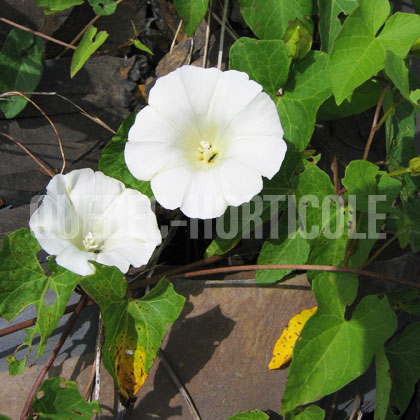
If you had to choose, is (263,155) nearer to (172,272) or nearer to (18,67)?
(172,272)

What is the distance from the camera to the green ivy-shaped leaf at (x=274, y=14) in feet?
5.23

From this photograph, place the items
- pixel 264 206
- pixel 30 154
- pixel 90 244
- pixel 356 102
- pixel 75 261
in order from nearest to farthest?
1. pixel 75 261
2. pixel 90 244
3. pixel 264 206
4. pixel 356 102
5. pixel 30 154

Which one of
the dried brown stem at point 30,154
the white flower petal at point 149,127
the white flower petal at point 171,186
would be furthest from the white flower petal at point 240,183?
the dried brown stem at point 30,154

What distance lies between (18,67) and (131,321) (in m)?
0.97

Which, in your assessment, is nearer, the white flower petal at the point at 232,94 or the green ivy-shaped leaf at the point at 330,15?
the white flower petal at the point at 232,94

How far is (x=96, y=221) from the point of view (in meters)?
1.53

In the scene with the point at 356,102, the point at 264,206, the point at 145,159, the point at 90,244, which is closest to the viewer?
the point at 145,159

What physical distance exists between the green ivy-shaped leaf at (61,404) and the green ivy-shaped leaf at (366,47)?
3.44 feet

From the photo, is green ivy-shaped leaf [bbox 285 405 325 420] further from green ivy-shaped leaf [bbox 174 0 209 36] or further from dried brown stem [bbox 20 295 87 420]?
green ivy-shaped leaf [bbox 174 0 209 36]

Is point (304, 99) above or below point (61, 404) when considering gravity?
above

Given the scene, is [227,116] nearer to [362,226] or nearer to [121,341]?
[362,226]

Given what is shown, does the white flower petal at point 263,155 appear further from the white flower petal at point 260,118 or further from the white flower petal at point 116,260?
the white flower petal at point 116,260

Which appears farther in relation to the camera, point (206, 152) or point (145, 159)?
point (206, 152)

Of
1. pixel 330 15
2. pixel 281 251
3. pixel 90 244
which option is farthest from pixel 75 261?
pixel 330 15
